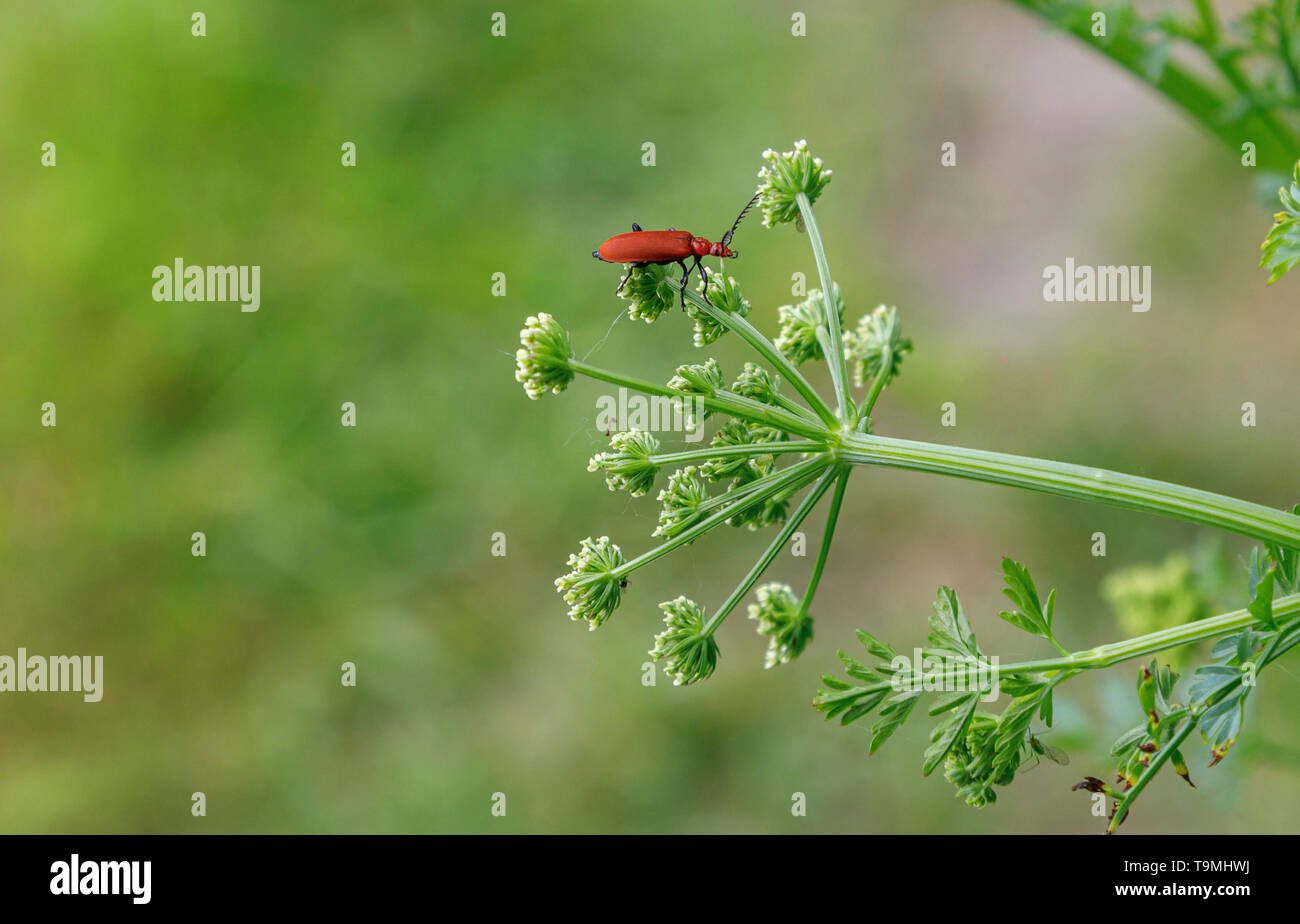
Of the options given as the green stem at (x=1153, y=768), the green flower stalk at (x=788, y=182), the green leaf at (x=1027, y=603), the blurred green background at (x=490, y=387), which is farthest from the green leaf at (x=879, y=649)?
the blurred green background at (x=490, y=387)

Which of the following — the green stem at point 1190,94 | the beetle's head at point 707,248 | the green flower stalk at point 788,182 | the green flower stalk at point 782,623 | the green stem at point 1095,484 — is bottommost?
the green flower stalk at point 782,623

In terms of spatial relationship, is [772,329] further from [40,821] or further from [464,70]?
[40,821]

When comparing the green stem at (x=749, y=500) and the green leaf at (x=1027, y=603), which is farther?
the green leaf at (x=1027, y=603)

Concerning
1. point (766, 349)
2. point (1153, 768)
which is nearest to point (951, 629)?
point (1153, 768)

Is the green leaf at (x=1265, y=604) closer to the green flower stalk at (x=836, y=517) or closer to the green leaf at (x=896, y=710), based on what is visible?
the green flower stalk at (x=836, y=517)

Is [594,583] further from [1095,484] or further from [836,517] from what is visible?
[1095,484]

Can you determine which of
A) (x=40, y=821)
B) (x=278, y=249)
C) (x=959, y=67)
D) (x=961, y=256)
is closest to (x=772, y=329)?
(x=961, y=256)
